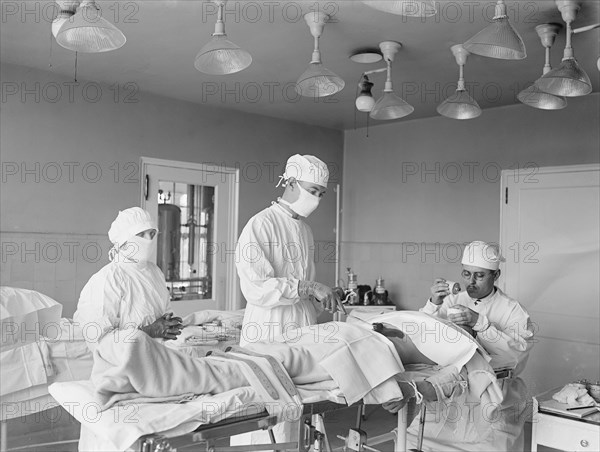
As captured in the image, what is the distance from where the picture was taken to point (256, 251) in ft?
9.44

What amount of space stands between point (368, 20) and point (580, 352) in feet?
9.97

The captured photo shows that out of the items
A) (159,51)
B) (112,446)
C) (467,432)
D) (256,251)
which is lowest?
(467,432)

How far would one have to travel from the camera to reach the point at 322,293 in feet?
8.94

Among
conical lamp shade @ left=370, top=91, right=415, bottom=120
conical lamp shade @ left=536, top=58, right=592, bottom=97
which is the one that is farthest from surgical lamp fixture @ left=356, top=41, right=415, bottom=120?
conical lamp shade @ left=536, top=58, right=592, bottom=97

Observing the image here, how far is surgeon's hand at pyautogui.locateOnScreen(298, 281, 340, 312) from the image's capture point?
2.72m

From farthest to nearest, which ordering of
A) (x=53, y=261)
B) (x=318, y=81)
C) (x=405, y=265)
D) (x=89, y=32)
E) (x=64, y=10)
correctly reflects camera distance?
(x=405, y=265) → (x=53, y=261) → (x=318, y=81) → (x=64, y=10) → (x=89, y=32)

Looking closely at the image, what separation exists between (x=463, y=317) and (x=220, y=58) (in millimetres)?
1757

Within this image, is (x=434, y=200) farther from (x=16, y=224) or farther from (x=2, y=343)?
(x=2, y=343)

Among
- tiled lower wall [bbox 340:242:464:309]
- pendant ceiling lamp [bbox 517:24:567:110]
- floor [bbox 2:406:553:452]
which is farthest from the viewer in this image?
tiled lower wall [bbox 340:242:464:309]

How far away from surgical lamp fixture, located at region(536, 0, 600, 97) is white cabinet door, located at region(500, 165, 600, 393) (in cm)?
187

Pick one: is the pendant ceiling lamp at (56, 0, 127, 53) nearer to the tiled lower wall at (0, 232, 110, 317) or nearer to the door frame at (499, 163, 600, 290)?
the tiled lower wall at (0, 232, 110, 317)

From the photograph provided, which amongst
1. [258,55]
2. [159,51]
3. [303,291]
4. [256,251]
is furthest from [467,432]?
[159,51]

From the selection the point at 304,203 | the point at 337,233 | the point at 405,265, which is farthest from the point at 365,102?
the point at 337,233

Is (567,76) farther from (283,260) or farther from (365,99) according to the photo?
(283,260)
